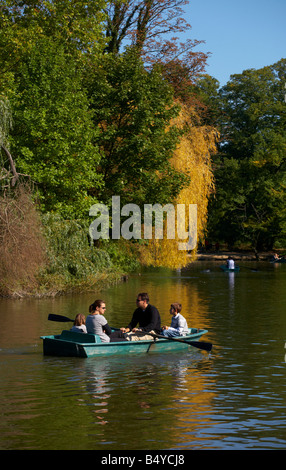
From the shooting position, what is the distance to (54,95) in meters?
35.5

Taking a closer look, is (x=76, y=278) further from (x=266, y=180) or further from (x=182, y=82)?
(x=266, y=180)

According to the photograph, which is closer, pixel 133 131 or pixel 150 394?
pixel 150 394

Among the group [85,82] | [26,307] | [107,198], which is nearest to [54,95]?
[85,82]

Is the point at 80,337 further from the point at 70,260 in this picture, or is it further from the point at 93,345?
the point at 70,260

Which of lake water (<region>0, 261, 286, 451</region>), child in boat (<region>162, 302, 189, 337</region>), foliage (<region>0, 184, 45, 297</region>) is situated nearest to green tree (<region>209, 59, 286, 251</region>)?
foliage (<region>0, 184, 45, 297</region>)

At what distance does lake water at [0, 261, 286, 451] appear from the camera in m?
10.0

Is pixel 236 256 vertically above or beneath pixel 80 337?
above

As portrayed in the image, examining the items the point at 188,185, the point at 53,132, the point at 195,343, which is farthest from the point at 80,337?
the point at 188,185

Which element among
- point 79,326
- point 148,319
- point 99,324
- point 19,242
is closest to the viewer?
point 99,324

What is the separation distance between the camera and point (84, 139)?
35812 millimetres

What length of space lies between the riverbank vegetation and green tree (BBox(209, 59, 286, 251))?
30.1 metres

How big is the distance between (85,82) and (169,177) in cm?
680

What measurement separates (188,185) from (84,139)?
750cm

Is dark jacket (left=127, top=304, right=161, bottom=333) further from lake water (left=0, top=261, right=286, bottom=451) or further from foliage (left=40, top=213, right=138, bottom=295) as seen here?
foliage (left=40, top=213, right=138, bottom=295)
